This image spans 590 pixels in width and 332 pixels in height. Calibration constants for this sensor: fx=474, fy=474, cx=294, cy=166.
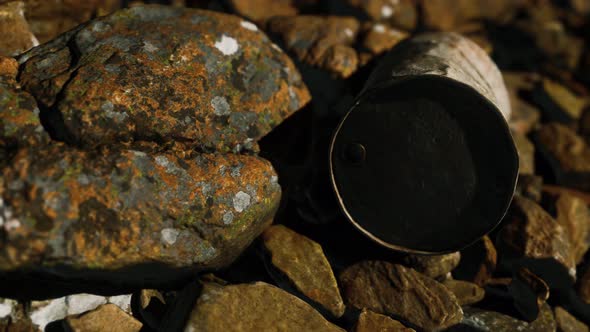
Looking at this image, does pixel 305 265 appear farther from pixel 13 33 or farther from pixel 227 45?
pixel 13 33

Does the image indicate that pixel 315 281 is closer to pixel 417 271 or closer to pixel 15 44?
pixel 417 271

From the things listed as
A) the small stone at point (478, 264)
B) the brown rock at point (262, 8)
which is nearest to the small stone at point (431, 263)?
the small stone at point (478, 264)

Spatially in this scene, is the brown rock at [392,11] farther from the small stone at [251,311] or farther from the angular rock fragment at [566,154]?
the small stone at [251,311]

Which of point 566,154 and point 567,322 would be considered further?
point 566,154

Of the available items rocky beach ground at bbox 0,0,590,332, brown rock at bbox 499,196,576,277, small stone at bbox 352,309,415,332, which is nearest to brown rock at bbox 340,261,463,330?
rocky beach ground at bbox 0,0,590,332

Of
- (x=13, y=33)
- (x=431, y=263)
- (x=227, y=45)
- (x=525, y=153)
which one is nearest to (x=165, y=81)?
(x=227, y=45)

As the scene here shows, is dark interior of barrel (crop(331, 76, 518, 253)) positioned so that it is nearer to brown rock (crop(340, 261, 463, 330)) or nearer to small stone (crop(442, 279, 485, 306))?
brown rock (crop(340, 261, 463, 330))
